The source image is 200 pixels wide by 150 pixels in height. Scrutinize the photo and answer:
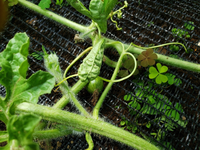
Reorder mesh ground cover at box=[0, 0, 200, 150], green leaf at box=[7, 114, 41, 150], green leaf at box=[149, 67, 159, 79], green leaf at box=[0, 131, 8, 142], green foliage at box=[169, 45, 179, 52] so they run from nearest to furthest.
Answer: green leaf at box=[7, 114, 41, 150] → green leaf at box=[0, 131, 8, 142] → mesh ground cover at box=[0, 0, 200, 150] → green leaf at box=[149, 67, 159, 79] → green foliage at box=[169, 45, 179, 52]

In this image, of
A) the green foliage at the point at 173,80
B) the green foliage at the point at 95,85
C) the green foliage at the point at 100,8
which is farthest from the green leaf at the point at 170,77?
the green foliage at the point at 100,8

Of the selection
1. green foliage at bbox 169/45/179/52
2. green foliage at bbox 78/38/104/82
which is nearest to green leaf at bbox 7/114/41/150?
green foliage at bbox 78/38/104/82

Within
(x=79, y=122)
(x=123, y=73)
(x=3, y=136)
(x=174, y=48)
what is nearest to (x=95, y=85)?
(x=123, y=73)

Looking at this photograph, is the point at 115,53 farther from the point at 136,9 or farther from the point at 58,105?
the point at 58,105

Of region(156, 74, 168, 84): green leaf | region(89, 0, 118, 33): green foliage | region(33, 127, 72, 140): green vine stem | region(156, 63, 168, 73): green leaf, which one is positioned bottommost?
region(33, 127, 72, 140): green vine stem

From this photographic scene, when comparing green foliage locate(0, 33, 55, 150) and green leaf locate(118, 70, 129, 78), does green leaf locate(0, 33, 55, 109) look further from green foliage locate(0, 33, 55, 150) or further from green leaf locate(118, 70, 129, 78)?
green leaf locate(118, 70, 129, 78)

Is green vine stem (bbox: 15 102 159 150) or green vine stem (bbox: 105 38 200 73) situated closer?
green vine stem (bbox: 15 102 159 150)

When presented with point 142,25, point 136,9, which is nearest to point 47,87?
point 142,25
